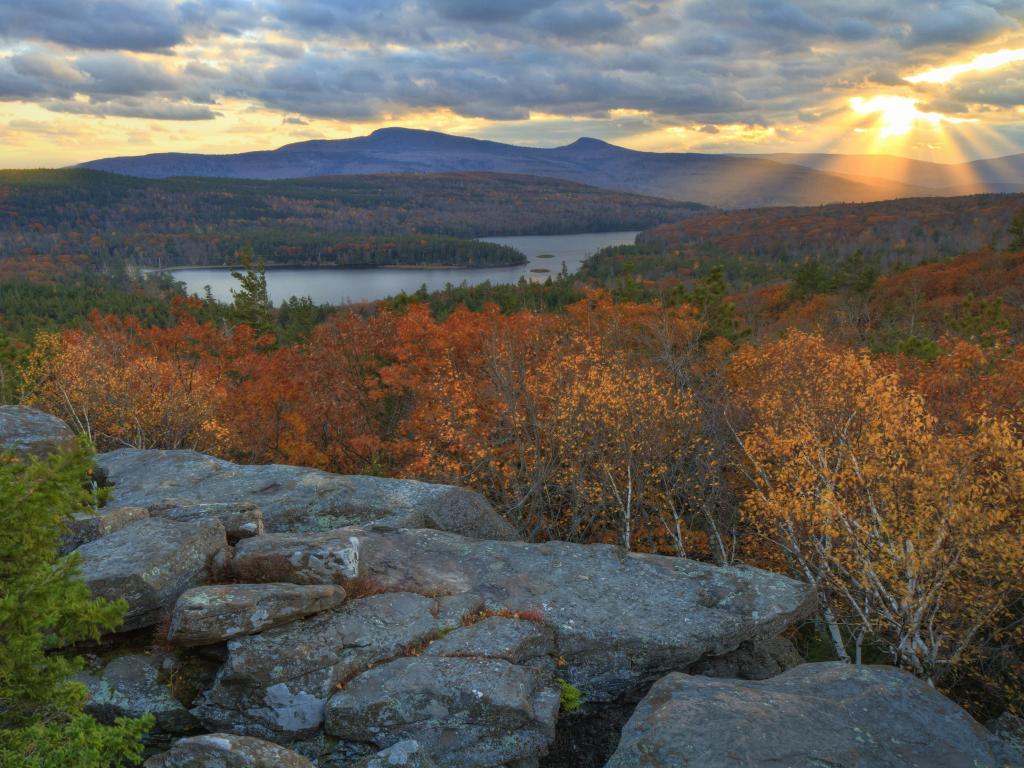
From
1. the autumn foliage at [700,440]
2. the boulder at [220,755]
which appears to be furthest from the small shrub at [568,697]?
the autumn foliage at [700,440]

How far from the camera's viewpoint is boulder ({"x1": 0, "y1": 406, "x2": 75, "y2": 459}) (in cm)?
2036

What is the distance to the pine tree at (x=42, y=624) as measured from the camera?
7.88m

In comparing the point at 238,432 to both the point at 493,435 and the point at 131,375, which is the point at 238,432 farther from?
the point at 493,435

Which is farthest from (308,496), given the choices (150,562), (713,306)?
(713,306)

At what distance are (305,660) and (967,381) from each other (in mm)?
30851

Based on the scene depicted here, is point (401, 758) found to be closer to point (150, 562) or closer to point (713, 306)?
point (150, 562)

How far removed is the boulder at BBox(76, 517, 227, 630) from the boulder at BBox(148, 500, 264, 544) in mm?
1175

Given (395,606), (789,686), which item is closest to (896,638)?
(789,686)

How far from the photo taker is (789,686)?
44.5 ft

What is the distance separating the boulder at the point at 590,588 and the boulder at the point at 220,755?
4376 millimetres

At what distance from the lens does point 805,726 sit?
38.8 ft

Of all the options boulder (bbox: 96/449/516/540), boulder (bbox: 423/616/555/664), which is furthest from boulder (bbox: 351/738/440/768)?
boulder (bbox: 96/449/516/540)

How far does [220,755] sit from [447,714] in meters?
4.18

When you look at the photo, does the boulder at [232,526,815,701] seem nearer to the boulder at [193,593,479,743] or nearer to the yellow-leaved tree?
the boulder at [193,593,479,743]
